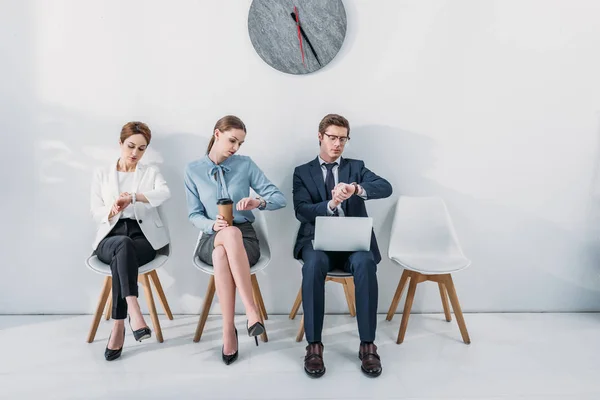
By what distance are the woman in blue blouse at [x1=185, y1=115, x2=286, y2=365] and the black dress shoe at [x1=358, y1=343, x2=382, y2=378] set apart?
19.0 inches

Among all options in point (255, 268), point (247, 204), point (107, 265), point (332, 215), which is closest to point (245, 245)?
point (255, 268)

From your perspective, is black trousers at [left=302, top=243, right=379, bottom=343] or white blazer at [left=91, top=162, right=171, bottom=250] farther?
white blazer at [left=91, top=162, right=171, bottom=250]

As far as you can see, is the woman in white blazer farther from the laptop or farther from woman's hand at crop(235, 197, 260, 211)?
the laptop

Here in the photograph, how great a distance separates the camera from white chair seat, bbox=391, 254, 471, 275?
238 centimetres

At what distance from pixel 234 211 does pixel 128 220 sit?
57cm

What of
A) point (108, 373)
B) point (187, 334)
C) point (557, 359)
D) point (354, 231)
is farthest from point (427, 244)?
point (108, 373)

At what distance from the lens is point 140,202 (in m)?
2.45

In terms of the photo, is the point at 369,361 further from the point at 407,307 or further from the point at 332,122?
the point at 332,122

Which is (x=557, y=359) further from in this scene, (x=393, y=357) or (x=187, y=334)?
(x=187, y=334)

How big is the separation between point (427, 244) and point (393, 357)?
0.71 meters

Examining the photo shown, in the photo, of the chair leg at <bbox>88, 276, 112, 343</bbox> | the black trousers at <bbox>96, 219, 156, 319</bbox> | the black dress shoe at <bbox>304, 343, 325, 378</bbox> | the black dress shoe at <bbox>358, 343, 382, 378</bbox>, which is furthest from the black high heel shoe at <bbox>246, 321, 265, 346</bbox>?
the chair leg at <bbox>88, 276, 112, 343</bbox>

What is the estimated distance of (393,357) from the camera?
7.51 feet

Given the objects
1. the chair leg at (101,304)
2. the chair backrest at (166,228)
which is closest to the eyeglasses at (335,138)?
the chair backrest at (166,228)

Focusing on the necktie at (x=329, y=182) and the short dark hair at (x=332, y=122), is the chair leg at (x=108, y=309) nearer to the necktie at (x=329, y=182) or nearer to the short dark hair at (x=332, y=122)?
the necktie at (x=329, y=182)
